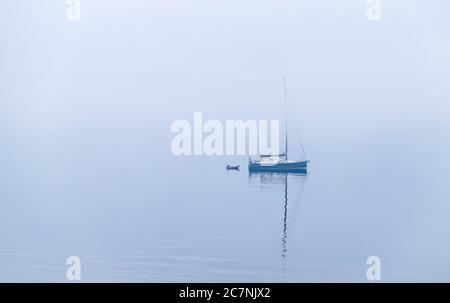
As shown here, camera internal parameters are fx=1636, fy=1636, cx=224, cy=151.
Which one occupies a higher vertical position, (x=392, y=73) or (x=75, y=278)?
(x=392, y=73)

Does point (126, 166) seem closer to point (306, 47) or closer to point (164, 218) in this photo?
point (164, 218)

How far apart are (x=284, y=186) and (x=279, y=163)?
116 mm

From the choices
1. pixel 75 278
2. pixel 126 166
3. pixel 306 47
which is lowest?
pixel 75 278

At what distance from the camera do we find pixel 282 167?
798 centimetres

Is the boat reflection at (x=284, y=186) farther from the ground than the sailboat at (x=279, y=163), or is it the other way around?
the sailboat at (x=279, y=163)

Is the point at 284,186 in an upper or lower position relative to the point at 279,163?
lower

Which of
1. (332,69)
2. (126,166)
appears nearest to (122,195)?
(126,166)

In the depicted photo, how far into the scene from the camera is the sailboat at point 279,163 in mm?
7969

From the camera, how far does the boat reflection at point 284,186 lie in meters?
7.94

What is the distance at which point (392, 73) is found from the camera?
796cm

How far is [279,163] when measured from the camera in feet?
26.3

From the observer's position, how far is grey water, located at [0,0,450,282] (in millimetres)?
7926

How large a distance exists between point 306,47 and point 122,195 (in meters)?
1.15

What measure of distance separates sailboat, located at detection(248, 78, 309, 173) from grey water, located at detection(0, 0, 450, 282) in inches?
1.6
